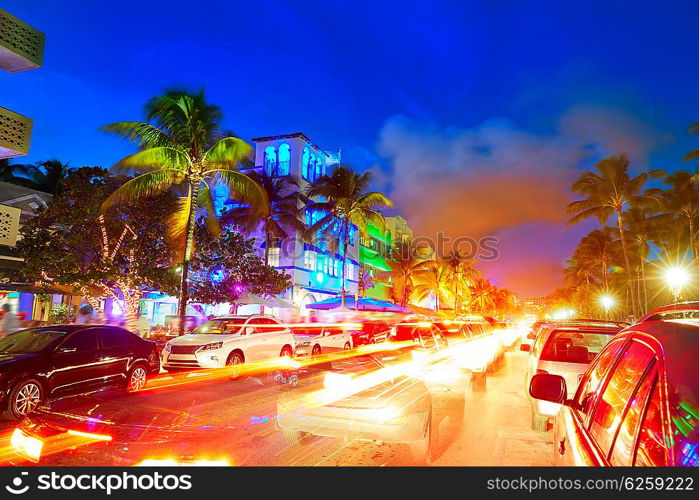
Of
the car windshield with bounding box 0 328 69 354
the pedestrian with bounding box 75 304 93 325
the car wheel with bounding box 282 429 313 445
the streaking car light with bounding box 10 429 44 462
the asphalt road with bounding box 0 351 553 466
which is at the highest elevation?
the pedestrian with bounding box 75 304 93 325

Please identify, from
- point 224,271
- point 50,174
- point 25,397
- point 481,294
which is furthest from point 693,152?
point 481,294

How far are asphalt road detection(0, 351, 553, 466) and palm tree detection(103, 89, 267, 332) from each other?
9780mm

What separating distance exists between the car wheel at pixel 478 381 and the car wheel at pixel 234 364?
645cm

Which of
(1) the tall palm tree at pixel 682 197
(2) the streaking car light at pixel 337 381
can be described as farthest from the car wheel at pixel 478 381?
(1) the tall palm tree at pixel 682 197

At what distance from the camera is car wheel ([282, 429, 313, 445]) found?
20.3 ft

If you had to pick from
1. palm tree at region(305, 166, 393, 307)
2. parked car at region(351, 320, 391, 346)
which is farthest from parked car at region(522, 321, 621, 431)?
palm tree at region(305, 166, 393, 307)

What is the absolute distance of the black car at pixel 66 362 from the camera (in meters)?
7.79

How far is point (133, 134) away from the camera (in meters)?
19.0

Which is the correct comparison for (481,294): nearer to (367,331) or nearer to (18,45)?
(367,331)

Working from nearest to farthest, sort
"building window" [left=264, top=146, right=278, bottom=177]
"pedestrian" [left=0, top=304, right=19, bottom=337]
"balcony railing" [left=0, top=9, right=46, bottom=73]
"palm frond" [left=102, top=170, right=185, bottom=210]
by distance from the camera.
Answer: "balcony railing" [left=0, top=9, right=46, bottom=73], "pedestrian" [left=0, top=304, right=19, bottom=337], "palm frond" [left=102, top=170, right=185, bottom=210], "building window" [left=264, top=146, right=278, bottom=177]

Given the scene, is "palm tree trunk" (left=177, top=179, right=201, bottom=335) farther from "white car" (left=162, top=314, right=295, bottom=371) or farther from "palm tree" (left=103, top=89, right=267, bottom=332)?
"white car" (left=162, top=314, right=295, bottom=371)

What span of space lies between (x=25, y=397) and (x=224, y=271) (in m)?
20.2
